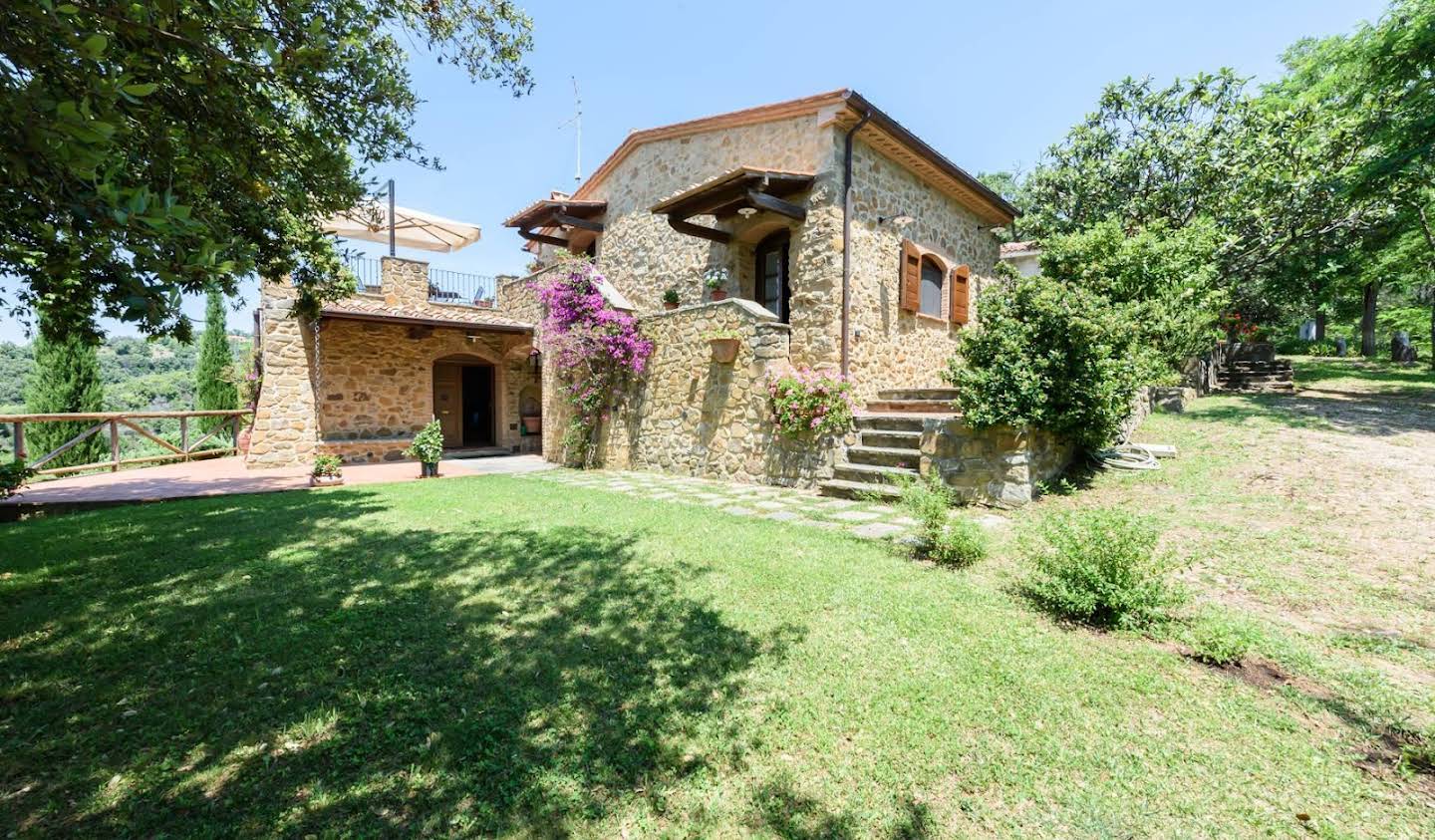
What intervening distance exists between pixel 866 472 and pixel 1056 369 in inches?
99.1

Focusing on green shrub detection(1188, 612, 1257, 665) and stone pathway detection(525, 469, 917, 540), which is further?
stone pathway detection(525, 469, 917, 540)

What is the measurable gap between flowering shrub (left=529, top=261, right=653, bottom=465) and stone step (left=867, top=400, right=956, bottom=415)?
4.28 m

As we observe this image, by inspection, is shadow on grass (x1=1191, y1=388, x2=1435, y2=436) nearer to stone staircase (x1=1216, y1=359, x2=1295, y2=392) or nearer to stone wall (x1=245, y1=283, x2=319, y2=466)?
stone staircase (x1=1216, y1=359, x2=1295, y2=392)

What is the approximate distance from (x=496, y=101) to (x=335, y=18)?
1636 mm

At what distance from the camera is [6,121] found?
70.8 inches

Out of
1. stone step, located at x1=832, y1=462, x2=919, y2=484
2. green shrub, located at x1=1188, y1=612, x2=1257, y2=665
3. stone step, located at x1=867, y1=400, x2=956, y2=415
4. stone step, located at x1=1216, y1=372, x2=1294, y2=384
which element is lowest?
green shrub, located at x1=1188, y1=612, x2=1257, y2=665

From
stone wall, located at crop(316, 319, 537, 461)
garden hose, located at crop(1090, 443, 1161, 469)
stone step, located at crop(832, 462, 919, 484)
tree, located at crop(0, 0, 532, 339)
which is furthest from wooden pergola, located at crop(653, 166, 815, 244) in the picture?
stone wall, located at crop(316, 319, 537, 461)

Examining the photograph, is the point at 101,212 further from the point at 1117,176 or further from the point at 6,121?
the point at 1117,176

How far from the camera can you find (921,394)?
8633 millimetres

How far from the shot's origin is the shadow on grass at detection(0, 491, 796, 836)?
5.98ft

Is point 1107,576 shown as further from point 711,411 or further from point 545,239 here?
point 545,239

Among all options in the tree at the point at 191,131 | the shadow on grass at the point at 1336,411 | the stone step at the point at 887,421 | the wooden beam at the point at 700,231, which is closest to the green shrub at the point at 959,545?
the stone step at the point at 887,421

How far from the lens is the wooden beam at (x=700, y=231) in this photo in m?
9.60

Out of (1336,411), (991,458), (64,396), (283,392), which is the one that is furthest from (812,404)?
(64,396)
